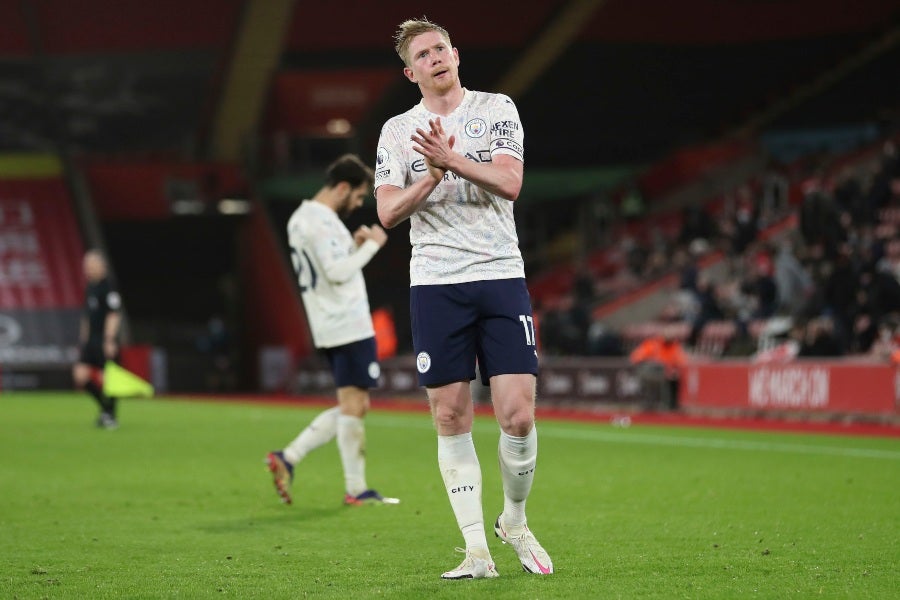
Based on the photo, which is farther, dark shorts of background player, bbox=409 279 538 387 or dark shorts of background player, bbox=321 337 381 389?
dark shorts of background player, bbox=321 337 381 389

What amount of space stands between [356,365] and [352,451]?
54 centimetres

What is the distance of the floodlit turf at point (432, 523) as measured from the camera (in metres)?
5.66

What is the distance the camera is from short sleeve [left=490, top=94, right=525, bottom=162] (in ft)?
19.1

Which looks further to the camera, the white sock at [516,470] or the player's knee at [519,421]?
the white sock at [516,470]

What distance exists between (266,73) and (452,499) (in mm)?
30856

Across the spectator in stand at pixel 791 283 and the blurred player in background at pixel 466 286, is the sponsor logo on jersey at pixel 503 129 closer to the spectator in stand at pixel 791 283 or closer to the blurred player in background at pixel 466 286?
the blurred player in background at pixel 466 286

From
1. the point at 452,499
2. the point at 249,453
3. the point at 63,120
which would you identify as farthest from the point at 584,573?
the point at 63,120

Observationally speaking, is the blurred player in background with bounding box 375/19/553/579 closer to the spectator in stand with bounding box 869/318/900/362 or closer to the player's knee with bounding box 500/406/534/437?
the player's knee with bounding box 500/406/534/437

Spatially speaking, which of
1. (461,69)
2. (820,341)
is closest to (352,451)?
(820,341)

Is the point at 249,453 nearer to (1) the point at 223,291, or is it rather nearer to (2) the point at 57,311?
(2) the point at 57,311

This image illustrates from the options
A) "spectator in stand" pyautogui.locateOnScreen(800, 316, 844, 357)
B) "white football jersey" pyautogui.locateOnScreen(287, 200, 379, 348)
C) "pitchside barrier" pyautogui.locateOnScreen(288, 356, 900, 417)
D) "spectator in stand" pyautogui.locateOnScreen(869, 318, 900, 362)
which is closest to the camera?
"white football jersey" pyautogui.locateOnScreen(287, 200, 379, 348)

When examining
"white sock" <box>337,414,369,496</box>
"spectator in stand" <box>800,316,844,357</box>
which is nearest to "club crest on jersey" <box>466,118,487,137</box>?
"white sock" <box>337,414,369,496</box>

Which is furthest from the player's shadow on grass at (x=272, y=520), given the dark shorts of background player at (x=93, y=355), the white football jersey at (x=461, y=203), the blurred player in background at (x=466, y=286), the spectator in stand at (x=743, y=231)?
the spectator in stand at (x=743, y=231)

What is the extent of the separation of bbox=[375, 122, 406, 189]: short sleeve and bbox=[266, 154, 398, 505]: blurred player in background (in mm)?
3058
